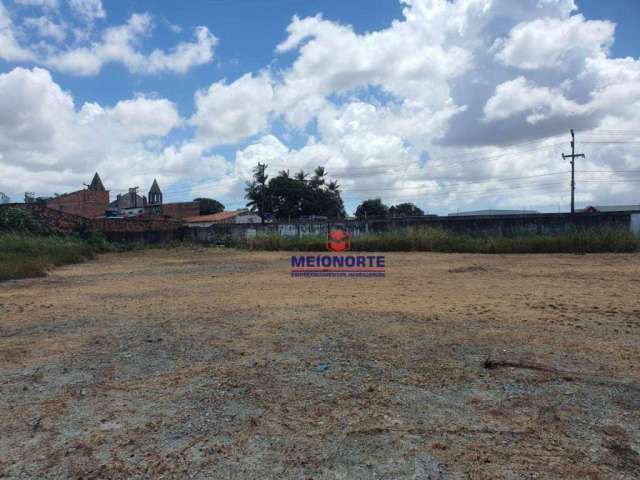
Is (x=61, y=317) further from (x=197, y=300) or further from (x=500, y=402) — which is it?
(x=500, y=402)

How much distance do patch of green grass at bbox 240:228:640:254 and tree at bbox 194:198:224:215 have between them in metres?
40.4

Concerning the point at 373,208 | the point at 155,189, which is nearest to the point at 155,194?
the point at 155,189

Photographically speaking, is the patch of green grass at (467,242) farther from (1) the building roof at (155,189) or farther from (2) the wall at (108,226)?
(1) the building roof at (155,189)

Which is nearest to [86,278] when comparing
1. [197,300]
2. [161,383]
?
[197,300]

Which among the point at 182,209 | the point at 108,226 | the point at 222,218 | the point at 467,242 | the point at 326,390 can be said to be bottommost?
the point at 326,390

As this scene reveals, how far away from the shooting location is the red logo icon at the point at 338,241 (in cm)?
1973

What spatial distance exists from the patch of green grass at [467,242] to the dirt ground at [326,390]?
10294 millimetres

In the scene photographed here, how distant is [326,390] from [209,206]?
6202cm

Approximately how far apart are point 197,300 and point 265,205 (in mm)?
44726

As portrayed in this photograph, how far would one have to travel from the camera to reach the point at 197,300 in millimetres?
7203

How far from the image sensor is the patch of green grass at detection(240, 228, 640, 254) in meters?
15.4

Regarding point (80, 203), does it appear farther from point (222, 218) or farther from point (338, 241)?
point (338, 241)

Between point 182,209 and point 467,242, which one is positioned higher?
point 182,209

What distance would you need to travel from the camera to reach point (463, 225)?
20.5 m
